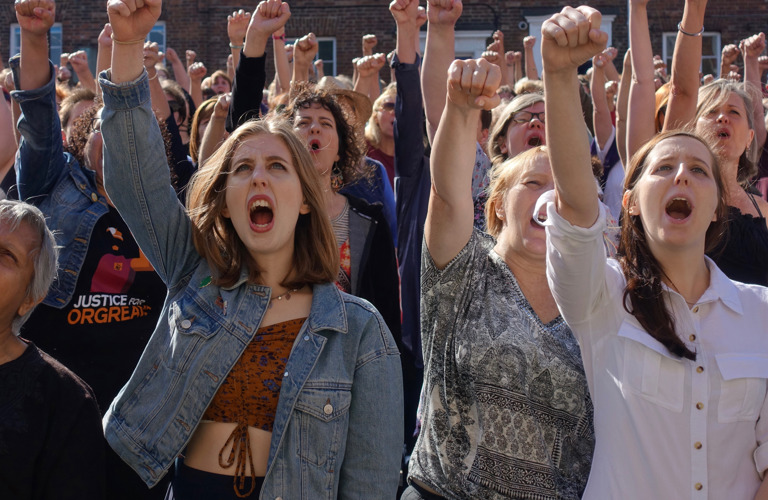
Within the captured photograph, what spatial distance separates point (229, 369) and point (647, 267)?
3.97 feet

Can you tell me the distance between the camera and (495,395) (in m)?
2.35

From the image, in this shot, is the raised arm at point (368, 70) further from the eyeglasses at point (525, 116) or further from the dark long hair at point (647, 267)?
A: the dark long hair at point (647, 267)

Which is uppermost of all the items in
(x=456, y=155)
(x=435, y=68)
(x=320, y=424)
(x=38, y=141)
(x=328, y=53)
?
(x=435, y=68)

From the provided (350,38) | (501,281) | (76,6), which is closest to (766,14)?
(350,38)

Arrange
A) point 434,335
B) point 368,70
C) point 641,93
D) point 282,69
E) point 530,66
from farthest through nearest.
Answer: point 530,66 < point 282,69 < point 368,70 < point 641,93 < point 434,335

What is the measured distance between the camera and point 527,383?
2.35 m

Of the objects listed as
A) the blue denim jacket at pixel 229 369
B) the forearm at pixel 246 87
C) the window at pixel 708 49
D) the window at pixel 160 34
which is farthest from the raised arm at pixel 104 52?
the window at pixel 708 49

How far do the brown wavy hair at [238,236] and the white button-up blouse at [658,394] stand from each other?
2.35ft

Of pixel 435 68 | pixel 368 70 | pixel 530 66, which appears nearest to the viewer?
pixel 435 68

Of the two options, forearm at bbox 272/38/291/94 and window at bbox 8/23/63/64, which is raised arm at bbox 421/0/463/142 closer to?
forearm at bbox 272/38/291/94

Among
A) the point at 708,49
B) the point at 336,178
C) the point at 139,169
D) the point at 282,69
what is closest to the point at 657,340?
the point at 139,169

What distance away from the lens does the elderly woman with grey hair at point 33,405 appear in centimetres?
216

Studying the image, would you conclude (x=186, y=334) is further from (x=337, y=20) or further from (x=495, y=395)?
(x=337, y=20)

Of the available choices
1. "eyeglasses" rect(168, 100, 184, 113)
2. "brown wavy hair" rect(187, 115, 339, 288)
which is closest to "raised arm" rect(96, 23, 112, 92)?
"brown wavy hair" rect(187, 115, 339, 288)
